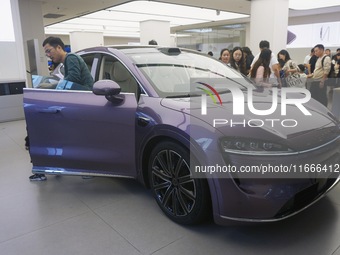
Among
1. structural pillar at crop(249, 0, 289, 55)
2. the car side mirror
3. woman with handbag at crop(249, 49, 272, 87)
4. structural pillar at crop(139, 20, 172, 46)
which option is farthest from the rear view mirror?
structural pillar at crop(139, 20, 172, 46)

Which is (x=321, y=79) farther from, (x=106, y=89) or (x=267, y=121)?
(x=106, y=89)

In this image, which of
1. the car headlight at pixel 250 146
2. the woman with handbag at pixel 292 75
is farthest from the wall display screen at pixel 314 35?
the car headlight at pixel 250 146

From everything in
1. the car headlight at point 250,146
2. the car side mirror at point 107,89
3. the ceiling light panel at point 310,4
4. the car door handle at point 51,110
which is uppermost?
the ceiling light panel at point 310,4

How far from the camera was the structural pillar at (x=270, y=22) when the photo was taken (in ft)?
28.0

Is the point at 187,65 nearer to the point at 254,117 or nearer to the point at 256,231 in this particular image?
the point at 254,117

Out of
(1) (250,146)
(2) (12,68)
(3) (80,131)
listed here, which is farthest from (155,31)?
(1) (250,146)

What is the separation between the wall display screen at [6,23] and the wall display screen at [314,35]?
41.0 ft

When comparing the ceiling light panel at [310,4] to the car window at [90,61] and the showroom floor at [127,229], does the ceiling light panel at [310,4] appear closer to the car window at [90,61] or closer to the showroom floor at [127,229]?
the car window at [90,61]

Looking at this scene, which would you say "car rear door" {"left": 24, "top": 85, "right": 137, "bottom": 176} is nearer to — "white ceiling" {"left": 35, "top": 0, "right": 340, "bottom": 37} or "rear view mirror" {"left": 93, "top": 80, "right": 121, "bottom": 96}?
"rear view mirror" {"left": 93, "top": 80, "right": 121, "bottom": 96}

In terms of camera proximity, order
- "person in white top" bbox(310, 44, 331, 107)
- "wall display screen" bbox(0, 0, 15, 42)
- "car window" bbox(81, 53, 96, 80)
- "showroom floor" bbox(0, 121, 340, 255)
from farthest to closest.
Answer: "wall display screen" bbox(0, 0, 15, 42) → "person in white top" bbox(310, 44, 331, 107) → "car window" bbox(81, 53, 96, 80) → "showroom floor" bbox(0, 121, 340, 255)

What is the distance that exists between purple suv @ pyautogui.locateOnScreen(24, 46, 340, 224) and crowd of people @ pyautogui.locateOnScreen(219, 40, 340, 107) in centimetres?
127

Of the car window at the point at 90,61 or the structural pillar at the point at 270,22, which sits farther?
the structural pillar at the point at 270,22

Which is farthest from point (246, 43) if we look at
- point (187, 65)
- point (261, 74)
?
point (187, 65)

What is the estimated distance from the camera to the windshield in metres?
2.32
